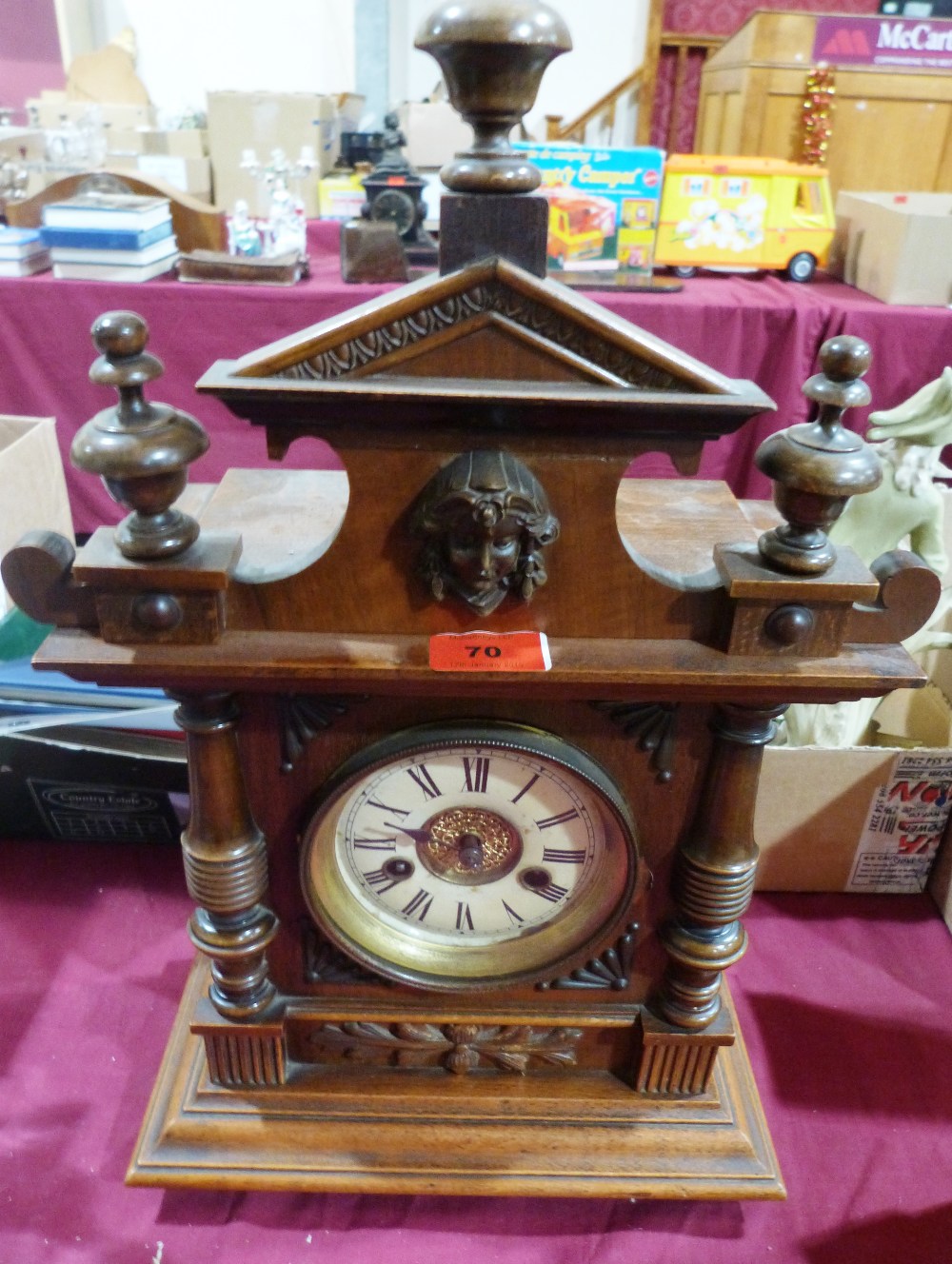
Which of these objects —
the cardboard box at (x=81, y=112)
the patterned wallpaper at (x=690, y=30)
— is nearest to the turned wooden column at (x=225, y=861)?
the cardboard box at (x=81, y=112)

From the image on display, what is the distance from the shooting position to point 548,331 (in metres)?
0.63

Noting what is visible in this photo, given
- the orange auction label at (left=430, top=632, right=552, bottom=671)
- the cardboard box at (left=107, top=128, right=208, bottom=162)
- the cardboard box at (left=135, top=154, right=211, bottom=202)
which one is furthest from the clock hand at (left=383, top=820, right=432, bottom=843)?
the cardboard box at (left=107, top=128, right=208, bottom=162)

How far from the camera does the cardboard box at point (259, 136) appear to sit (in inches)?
102

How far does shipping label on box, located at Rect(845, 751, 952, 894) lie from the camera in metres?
Result: 1.25

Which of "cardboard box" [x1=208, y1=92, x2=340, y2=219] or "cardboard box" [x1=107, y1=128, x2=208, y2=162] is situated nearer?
"cardboard box" [x1=208, y1=92, x2=340, y2=219]

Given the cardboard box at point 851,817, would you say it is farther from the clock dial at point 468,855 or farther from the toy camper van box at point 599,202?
the toy camper van box at point 599,202

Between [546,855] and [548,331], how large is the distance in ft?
1.60

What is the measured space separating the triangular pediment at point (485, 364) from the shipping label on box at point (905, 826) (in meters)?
0.80

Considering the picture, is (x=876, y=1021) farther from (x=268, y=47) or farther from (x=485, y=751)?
(x=268, y=47)

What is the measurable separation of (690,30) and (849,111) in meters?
1.35

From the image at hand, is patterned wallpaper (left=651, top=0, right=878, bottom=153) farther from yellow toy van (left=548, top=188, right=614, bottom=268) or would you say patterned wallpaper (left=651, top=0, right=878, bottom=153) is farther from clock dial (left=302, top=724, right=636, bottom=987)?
clock dial (left=302, top=724, right=636, bottom=987)

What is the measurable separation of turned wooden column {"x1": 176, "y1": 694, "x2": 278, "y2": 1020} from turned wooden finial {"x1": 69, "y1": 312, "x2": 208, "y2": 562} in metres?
0.15

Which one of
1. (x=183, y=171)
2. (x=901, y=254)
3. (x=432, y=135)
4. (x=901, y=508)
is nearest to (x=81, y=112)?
(x=183, y=171)

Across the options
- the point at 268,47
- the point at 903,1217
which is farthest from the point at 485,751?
the point at 268,47
